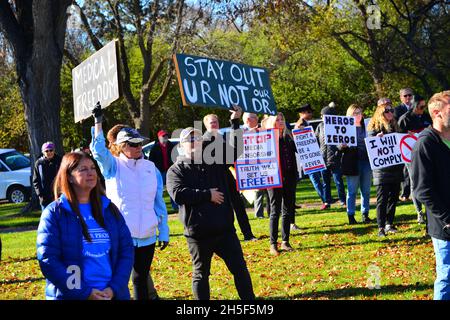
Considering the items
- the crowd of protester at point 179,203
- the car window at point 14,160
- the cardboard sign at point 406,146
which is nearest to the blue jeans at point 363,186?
the crowd of protester at point 179,203

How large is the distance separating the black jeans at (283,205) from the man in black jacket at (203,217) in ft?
11.1

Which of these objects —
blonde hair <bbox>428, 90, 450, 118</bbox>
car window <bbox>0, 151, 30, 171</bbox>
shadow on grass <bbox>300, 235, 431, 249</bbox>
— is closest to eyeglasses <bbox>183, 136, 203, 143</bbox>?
blonde hair <bbox>428, 90, 450, 118</bbox>

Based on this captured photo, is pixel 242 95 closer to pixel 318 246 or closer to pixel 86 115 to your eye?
pixel 86 115

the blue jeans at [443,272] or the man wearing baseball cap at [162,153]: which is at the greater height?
the man wearing baseball cap at [162,153]

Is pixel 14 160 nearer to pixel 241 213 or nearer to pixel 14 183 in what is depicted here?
pixel 14 183

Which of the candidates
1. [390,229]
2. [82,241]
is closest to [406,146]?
[390,229]

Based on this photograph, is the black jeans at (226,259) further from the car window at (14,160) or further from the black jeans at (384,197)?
the car window at (14,160)

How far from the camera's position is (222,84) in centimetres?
809

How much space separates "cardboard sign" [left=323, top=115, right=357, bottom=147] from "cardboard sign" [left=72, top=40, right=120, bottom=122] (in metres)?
5.34

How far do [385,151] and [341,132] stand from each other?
1.57 meters

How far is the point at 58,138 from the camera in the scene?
18906 mm

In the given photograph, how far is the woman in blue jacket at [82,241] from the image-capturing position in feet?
15.7

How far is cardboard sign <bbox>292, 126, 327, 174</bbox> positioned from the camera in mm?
14234
